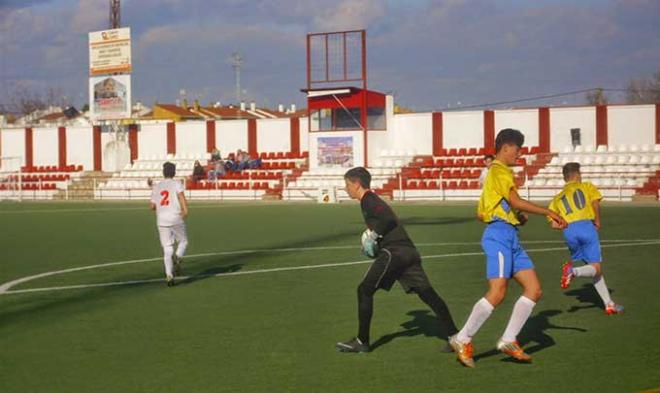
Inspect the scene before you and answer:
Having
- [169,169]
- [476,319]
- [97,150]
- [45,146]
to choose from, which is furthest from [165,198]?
[45,146]

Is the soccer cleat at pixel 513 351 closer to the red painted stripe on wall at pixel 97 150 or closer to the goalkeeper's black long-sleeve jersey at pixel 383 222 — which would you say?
the goalkeeper's black long-sleeve jersey at pixel 383 222

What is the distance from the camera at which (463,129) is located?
51688 mm

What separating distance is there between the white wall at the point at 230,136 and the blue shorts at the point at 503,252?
50162mm

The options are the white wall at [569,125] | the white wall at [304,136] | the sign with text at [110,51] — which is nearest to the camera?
the white wall at [569,125]

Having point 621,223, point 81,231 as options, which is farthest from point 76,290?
point 621,223

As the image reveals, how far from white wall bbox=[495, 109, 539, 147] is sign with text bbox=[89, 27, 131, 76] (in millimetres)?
23023

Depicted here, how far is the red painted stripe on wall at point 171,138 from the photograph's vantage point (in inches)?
2366

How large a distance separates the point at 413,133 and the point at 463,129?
9.03 ft

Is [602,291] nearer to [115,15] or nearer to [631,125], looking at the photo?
[631,125]

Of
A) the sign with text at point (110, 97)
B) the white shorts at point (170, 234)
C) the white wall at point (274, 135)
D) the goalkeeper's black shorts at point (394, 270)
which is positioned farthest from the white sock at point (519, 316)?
the sign with text at point (110, 97)

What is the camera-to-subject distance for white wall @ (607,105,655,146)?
47.6 m

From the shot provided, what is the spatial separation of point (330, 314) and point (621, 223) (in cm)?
1628

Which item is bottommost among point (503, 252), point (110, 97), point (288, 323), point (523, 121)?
point (288, 323)

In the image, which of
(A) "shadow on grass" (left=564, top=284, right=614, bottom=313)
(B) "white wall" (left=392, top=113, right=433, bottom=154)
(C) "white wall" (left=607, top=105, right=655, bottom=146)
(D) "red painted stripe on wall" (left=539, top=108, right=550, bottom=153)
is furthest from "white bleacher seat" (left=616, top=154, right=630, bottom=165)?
(A) "shadow on grass" (left=564, top=284, right=614, bottom=313)
